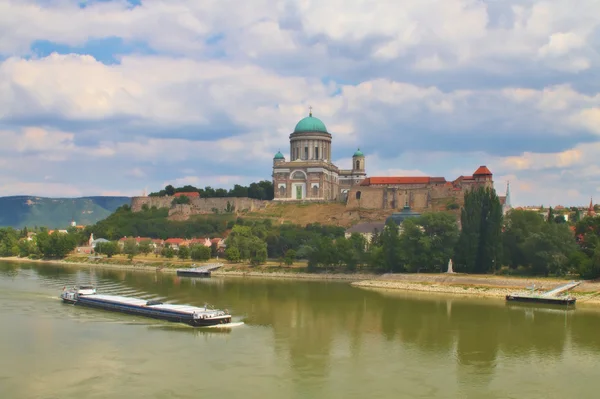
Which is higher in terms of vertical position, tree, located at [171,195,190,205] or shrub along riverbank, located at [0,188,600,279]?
tree, located at [171,195,190,205]

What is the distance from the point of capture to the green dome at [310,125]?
85.2 meters

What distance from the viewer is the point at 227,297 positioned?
38969 mm

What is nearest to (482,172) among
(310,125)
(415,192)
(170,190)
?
(415,192)

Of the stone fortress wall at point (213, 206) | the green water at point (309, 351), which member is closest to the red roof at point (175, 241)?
the stone fortress wall at point (213, 206)

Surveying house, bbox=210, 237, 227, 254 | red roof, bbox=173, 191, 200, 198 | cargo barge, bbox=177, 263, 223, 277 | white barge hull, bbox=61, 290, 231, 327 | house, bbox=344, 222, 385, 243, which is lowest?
white barge hull, bbox=61, 290, 231, 327

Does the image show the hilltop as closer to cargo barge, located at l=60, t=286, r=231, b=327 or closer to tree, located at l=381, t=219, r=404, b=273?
tree, located at l=381, t=219, r=404, b=273

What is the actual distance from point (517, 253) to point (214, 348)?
1069 inches

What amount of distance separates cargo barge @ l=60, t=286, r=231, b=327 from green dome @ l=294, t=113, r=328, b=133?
169ft

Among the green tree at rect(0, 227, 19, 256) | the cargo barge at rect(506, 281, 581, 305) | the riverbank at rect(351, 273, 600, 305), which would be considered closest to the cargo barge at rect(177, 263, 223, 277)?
the riverbank at rect(351, 273, 600, 305)

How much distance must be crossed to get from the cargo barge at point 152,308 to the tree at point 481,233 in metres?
19.9

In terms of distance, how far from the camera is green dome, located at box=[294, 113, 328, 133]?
3354 inches

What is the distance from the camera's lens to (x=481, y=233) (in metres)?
44.7

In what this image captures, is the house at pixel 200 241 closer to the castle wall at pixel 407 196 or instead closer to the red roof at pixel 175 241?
the red roof at pixel 175 241

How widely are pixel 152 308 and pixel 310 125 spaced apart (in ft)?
186
